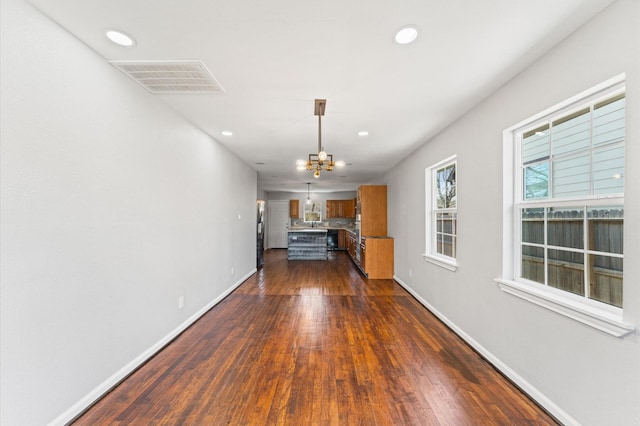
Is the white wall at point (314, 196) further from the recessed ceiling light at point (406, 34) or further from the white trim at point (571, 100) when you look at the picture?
the recessed ceiling light at point (406, 34)

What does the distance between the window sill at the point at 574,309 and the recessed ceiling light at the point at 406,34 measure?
2.01 metres

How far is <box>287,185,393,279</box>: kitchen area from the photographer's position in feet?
19.5

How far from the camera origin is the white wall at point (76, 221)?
144 cm

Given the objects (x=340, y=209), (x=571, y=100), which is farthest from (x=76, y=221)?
(x=340, y=209)

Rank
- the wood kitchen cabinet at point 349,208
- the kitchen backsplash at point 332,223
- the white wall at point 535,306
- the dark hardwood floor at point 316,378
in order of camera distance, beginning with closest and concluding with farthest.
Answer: the white wall at point 535,306 < the dark hardwood floor at point 316,378 < the wood kitchen cabinet at point 349,208 < the kitchen backsplash at point 332,223

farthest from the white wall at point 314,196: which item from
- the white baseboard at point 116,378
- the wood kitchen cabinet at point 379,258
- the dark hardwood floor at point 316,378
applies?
the white baseboard at point 116,378

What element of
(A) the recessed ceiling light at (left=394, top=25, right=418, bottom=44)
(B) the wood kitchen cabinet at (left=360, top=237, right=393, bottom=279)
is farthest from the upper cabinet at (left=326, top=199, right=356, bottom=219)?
(A) the recessed ceiling light at (left=394, top=25, right=418, bottom=44)

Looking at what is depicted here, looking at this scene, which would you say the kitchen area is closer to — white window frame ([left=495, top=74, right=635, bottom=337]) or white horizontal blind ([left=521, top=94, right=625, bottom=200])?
white window frame ([left=495, top=74, right=635, bottom=337])

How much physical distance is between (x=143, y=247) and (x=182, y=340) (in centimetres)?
117

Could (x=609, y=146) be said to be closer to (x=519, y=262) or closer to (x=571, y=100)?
(x=571, y=100)

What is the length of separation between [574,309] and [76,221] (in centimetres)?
330

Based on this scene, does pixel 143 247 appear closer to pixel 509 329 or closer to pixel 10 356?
pixel 10 356

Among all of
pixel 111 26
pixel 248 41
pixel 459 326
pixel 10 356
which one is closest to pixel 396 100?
pixel 248 41

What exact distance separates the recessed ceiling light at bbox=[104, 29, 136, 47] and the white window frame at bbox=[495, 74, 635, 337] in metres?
2.95
